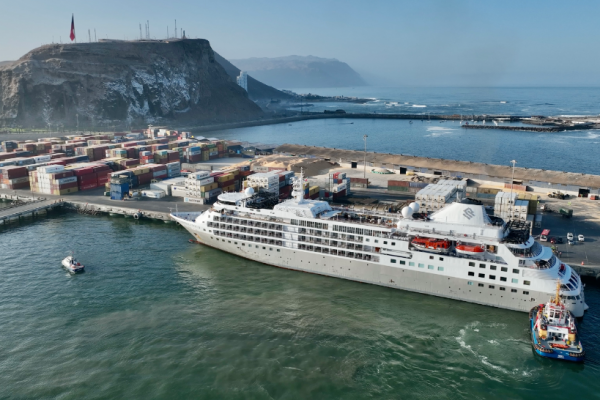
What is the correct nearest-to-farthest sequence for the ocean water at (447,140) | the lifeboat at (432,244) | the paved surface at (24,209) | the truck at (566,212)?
the lifeboat at (432,244) < the truck at (566,212) < the paved surface at (24,209) < the ocean water at (447,140)

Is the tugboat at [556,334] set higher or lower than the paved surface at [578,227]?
lower

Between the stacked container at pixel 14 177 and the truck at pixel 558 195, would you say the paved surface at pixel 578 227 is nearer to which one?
the truck at pixel 558 195

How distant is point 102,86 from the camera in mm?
153375

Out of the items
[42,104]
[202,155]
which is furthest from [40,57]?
[202,155]

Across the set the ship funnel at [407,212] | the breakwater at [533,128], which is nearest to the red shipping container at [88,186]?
the ship funnel at [407,212]

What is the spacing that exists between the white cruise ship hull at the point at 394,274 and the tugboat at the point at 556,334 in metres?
2.49

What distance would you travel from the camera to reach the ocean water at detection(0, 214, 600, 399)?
24.6 meters

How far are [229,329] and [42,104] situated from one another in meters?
148

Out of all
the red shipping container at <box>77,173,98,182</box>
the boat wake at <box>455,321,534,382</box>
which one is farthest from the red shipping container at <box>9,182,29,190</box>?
the boat wake at <box>455,321,534,382</box>

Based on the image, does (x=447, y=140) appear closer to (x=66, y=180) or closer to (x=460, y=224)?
(x=460, y=224)

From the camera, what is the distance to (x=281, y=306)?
110ft

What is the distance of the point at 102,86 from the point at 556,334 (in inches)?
6293

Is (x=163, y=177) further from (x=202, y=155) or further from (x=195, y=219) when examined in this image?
(x=195, y=219)

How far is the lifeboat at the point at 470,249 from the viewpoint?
32688 millimetres
